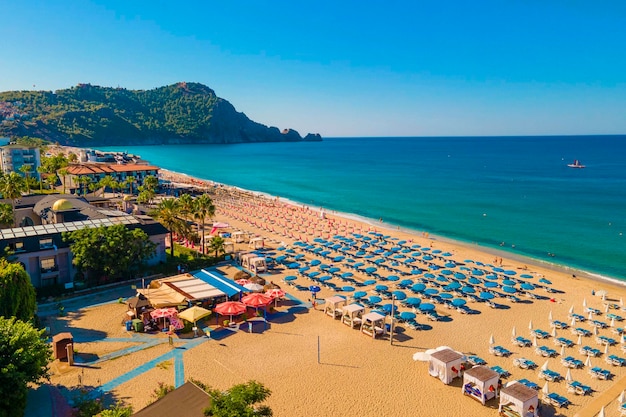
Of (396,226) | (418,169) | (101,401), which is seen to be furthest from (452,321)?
(418,169)

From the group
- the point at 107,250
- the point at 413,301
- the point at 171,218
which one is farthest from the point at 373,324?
the point at 171,218

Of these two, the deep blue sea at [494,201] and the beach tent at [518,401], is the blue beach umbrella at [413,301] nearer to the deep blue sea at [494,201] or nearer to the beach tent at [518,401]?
the beach tent at [518,401]

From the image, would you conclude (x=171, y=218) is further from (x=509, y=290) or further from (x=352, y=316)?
(x=509, y=290)

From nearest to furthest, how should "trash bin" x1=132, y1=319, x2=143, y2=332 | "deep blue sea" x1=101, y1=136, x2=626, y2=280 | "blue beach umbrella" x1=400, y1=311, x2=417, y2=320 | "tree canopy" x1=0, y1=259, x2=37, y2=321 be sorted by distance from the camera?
Answer: 1. "tree canopy" x1=0, y1=259, x2=37, y2=321
2. "trash bin" x1=132, y1=319, x2=143, y2=332
3. "blue beach umbrella" x1=400, y1=311, x2=417, y2=320
4. "deep blue sea" x1=101, y1=136, x2=626, y2=280

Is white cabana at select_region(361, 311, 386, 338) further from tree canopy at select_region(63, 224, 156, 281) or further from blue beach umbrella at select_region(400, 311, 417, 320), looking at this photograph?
tree canopy at select_region(63, 224, 156, 281)

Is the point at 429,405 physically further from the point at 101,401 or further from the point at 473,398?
the point at 101,401

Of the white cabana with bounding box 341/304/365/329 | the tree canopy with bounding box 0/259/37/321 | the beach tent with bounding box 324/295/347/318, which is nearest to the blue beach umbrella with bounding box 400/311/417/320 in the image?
the white cabana with bounding box 341/304/365/329
